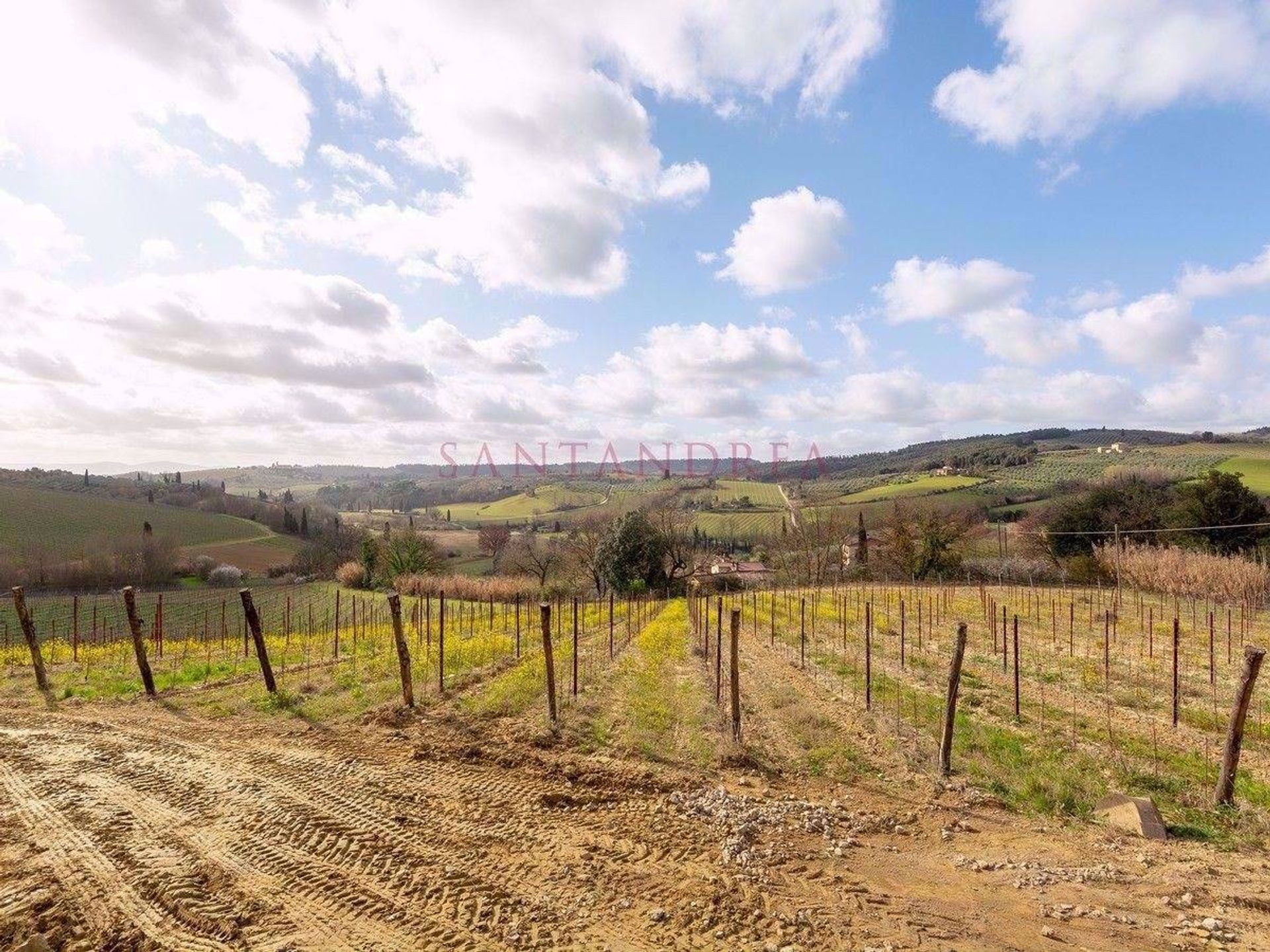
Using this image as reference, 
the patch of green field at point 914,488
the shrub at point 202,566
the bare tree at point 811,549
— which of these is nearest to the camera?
the bare tree at point 811,549

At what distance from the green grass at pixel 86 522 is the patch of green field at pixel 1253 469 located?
311ft

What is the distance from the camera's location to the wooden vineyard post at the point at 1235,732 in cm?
640

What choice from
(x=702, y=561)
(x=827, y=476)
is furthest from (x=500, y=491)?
(x=702, y=561)

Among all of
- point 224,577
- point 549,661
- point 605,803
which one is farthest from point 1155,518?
point 224,577

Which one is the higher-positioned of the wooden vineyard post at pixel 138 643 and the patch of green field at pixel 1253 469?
the patch of green field at pixel 1253 469

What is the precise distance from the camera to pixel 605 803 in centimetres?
651

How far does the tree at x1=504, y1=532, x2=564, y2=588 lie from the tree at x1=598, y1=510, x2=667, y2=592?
702 centimetres

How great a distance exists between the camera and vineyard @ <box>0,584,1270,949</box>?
4555mm

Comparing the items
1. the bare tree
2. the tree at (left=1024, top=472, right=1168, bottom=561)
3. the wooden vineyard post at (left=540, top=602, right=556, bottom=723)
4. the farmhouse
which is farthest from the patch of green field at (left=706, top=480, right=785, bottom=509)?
the wooden vineyard post at (left=540, top=602, right=556, bottom=723)

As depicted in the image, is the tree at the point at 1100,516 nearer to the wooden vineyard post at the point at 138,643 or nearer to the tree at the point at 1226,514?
the tree at the point at 1226,514

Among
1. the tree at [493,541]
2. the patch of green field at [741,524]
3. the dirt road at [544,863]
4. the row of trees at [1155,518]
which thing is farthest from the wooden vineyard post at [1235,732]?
the tree at [493,541]

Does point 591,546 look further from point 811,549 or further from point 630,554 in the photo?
point 811,549

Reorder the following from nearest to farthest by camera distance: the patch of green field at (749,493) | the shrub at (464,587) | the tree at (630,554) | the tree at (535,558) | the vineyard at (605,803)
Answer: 1. the vineyard at (605,803)
2. the shrub at (464,587)
3. the tree at (630,554)
4. the tree at (535,558)
5. the patch of green field at (749,493)

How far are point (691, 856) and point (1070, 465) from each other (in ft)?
292
